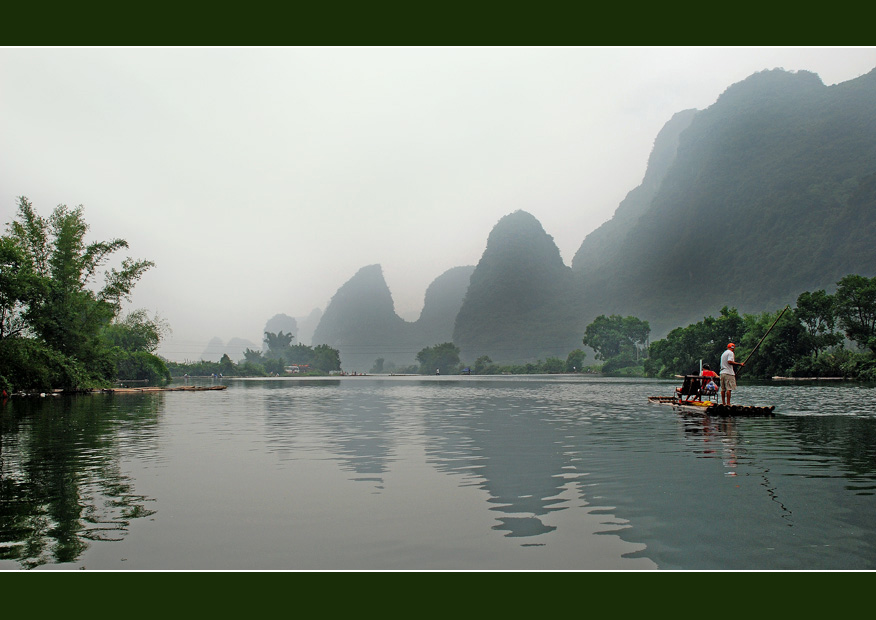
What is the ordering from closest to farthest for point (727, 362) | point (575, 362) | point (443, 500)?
1. point (443, 500)
2. point (727, 362)
3. point (575, 362)

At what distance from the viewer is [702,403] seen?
90.8 ft

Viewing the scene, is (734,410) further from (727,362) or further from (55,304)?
(55,304)

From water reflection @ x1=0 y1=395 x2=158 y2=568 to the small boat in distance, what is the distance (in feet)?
67.0

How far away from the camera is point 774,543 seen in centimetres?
746

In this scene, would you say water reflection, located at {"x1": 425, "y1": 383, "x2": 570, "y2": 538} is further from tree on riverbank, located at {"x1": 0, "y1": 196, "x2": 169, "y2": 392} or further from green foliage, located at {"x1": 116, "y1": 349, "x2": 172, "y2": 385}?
green foliage, located at {"x1": 116, "y1": 349, "x2": 172, "y2": 385}

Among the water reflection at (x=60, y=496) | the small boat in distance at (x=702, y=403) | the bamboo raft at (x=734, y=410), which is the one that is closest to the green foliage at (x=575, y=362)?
the small boat in distance at (x=702, y=403)

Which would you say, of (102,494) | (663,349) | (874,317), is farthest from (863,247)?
(102,494)

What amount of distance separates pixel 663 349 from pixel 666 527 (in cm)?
Result: 9804

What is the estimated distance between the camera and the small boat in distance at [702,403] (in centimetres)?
2380

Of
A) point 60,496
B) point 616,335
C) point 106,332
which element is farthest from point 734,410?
point 616,335

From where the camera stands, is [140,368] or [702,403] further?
[140,368]

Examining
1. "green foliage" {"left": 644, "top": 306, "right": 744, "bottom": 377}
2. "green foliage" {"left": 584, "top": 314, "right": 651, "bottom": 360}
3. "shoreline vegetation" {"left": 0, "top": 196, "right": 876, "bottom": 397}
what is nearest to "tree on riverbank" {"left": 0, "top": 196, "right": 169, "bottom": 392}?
"shoreline vegetation" {"left": 0, "top": 196, "right": 876, "bottom": 397}

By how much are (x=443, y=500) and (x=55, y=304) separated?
54.1 meters

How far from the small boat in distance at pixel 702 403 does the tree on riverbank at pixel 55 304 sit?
135 feet
